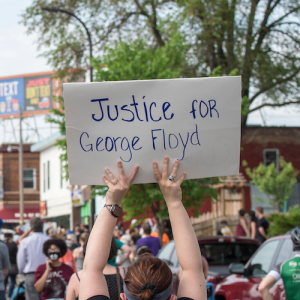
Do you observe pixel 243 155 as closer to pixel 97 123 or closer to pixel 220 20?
pixel 220 20

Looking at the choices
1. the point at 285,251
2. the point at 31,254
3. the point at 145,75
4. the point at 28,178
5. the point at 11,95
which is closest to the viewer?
the point at 285,251

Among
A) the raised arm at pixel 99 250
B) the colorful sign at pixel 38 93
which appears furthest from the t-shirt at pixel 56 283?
the colorful sign at pixel 38 93

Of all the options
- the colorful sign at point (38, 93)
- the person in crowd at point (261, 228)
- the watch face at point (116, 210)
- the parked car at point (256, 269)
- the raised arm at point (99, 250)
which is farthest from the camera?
the colorful sign at point (38, 93)

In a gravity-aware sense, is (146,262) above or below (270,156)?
below

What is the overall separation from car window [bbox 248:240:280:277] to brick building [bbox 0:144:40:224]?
38.3 metres

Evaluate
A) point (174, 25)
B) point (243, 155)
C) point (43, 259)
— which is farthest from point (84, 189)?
point (43, 259)

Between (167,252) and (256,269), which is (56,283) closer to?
(256,269)

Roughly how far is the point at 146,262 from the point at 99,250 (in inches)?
9.3

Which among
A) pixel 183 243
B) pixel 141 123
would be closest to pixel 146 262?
pixel 183 243

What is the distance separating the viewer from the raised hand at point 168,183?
2.43 meters

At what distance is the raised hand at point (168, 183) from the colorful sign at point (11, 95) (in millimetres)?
48886

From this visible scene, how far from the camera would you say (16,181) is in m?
43.3

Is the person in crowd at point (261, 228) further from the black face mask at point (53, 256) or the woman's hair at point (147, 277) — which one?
the woman's hair at point (147, 277)

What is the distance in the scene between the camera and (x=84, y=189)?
110ft
